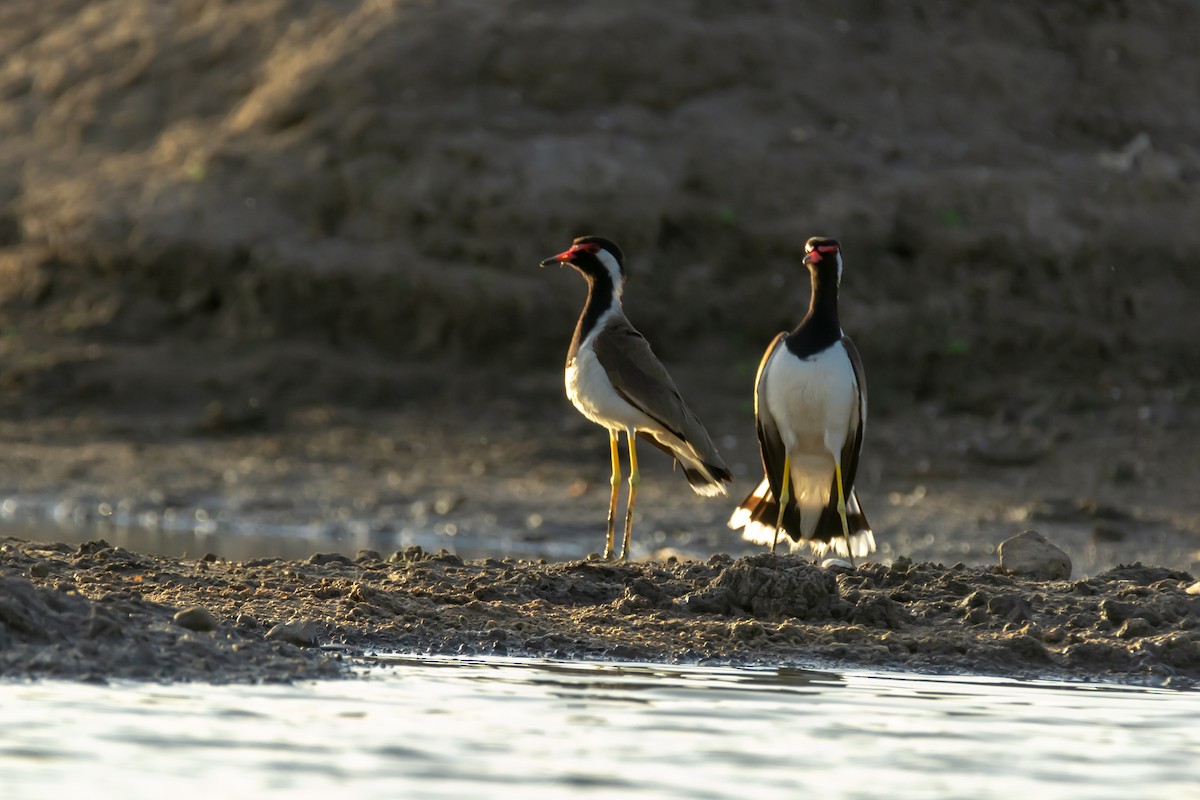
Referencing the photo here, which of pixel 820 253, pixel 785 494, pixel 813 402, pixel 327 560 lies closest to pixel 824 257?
→ pixel 820 253

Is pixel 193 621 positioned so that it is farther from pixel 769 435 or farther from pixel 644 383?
pixel 769 435

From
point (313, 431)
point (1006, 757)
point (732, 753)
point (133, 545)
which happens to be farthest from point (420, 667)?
point (313, 431)

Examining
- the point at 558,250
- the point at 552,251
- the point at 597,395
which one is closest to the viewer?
the point at 597,395

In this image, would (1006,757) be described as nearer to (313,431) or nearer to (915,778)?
(915,778)

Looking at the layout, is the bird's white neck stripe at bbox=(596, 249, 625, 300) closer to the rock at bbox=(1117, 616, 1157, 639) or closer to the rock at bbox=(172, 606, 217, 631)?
the rock at bbox=(1117, 616, 1157, 639)

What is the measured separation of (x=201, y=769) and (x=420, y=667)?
6.36 feet

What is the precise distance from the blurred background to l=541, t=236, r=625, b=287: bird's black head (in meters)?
3.47

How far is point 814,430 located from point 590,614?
1.92 meters

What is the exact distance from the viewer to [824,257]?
956cm

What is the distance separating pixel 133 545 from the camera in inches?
456

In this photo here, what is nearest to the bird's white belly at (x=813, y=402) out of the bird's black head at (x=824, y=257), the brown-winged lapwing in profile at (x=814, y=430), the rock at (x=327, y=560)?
the brown-winged lapwing in profile at (x=814, y=430)

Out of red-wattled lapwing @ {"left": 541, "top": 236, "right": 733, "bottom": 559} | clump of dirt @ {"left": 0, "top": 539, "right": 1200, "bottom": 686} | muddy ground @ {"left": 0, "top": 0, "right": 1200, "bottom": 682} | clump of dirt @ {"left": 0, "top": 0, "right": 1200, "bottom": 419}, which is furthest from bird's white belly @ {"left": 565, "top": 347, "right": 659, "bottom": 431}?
clump of dirt @ {"left": 0, "top": 0, "right": 1200, "bottom": 419}

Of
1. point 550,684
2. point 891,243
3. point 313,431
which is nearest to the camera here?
point 550,684

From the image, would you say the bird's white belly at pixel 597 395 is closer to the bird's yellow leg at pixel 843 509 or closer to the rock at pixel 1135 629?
the bird's yellow leg at pixel 843 509
